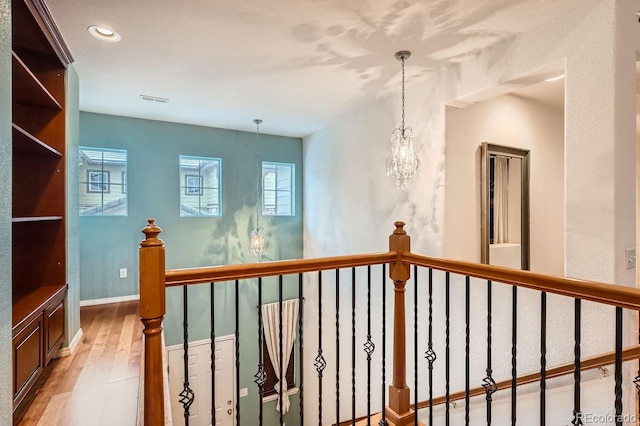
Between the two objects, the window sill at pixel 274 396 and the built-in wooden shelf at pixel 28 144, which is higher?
the built-in wooden shelf at pixel 28 144

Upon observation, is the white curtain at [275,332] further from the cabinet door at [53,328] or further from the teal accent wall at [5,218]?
the teal accent wall at [5,218]

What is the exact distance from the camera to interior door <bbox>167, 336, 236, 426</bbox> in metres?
5.26

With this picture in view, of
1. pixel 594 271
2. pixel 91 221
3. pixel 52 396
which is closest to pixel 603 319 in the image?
pixel 594 271

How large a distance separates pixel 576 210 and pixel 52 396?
12.2 feet

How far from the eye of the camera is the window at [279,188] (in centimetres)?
591

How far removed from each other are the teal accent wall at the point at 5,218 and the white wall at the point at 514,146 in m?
3.09

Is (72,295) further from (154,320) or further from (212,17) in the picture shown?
(212,17)

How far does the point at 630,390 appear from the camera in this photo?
6.64 ft

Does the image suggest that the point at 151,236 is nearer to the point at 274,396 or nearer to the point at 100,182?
the point at 100,182

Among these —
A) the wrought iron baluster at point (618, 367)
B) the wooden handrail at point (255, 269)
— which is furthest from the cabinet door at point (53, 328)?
the wrought iron baluster at point (618, 367)

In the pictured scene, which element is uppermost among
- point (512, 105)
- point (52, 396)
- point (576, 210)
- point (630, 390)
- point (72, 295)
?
point (512, 105)

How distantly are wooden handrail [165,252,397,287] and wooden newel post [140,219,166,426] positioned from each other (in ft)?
0.18

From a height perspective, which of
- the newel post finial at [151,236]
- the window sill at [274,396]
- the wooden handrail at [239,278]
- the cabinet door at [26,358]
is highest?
the newel post finial at [151,236]

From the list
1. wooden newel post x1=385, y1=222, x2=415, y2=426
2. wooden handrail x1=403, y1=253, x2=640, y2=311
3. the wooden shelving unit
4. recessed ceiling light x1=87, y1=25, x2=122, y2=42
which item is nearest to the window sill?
the wooden shelving unit
